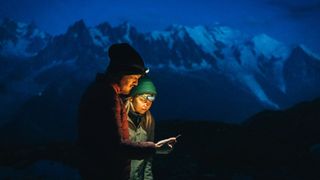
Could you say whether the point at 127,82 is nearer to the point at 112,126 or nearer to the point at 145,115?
A: the point at 112,126

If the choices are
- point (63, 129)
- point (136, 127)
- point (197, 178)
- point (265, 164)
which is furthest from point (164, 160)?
point (63, 129)

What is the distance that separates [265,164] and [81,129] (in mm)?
17016

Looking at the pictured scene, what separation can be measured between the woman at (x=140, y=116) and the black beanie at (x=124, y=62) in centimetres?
40

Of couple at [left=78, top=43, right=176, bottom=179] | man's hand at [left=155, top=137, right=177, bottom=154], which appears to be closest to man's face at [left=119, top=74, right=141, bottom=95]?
couple at [left=78, top=43, right=176, bottom=179]

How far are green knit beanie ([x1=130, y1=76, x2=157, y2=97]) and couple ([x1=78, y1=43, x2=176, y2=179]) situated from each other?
0.81 feet

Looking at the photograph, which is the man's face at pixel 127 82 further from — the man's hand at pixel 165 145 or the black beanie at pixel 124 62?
the man's hand at pixel 165 145

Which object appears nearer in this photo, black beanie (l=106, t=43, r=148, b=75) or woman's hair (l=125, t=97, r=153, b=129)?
black beanie (l=106, t=43, r=148, b=75)

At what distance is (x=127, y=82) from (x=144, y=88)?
464 millimetres

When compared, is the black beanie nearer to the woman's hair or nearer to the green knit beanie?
the green knit beanie

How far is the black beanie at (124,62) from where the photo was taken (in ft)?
14.5

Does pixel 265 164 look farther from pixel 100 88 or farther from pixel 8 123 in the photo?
pixel 8 123

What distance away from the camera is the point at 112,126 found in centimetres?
405

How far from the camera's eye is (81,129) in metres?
4.29

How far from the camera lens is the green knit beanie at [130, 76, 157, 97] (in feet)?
16.0
